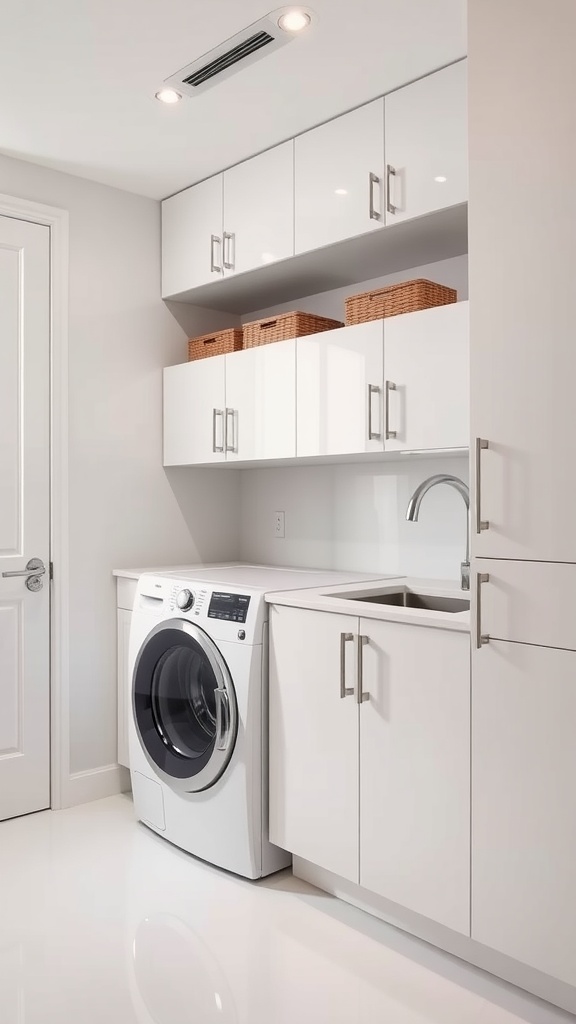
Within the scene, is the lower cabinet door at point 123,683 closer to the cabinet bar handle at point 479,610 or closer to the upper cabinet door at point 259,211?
the upper cabinet door at point 259,211

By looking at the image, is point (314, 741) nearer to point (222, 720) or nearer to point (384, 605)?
point (222, 720)

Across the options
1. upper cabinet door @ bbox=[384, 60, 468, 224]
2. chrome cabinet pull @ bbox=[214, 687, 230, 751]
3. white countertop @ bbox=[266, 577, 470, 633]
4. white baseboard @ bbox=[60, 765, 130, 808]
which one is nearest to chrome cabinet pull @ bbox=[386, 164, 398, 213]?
upper cabinet door @ bbox=[384, 60, 468, 224]

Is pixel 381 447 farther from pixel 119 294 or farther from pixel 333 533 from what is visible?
pixel 119 294

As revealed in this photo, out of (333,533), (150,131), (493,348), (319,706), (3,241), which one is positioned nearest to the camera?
(493,348)

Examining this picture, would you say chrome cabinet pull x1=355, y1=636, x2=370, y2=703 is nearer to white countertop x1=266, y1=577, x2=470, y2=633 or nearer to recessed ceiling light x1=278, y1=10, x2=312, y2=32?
white countertop x1=266, y1=577, x2=470, y2=633

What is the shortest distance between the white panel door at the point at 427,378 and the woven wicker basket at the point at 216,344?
2.74 feet

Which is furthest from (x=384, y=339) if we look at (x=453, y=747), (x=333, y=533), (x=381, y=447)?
(x=453, y=747)

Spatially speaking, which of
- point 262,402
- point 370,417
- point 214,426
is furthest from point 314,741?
point 214,426

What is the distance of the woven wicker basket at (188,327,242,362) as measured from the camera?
314cm

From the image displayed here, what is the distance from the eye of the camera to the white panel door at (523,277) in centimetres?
170

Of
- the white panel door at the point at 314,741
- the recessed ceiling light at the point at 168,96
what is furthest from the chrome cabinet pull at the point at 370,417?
the recessed ceiling light at the point at 168,96

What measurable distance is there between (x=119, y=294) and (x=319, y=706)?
6.26 ft

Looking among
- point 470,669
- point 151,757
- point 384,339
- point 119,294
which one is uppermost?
point 119,294

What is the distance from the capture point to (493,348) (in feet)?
6.00
